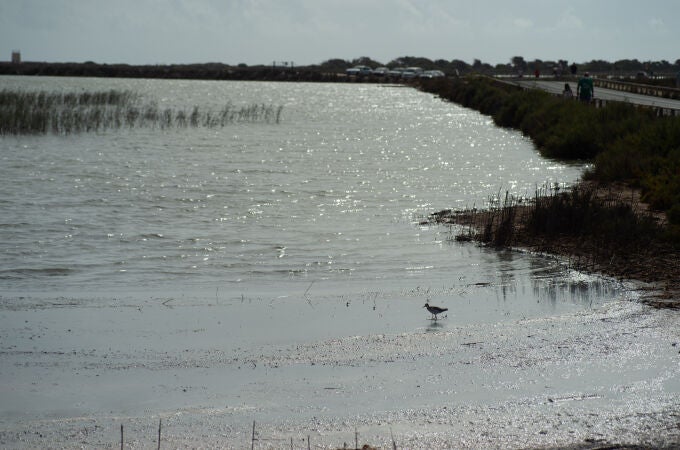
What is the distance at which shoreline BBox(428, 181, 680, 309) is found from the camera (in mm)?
13273

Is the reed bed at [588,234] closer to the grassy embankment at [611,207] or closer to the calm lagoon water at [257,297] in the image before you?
the grassy embankment at [611,207]

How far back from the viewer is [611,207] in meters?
17.5

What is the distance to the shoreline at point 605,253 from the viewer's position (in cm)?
1327

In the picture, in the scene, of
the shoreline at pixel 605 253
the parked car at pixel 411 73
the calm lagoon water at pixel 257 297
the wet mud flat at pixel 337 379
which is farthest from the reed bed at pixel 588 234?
the parked car at pixel 411 73

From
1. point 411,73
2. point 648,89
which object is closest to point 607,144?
point 648,89

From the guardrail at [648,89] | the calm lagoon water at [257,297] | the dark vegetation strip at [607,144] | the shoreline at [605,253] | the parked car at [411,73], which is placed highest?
the parked car at [411,73]

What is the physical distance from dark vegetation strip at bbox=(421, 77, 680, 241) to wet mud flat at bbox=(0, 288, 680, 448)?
505 cm

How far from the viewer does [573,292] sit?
13289 millimetres

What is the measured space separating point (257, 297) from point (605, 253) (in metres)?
5.81

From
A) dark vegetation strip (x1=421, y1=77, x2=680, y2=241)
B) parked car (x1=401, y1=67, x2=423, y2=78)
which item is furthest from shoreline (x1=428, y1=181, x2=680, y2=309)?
parked car (x1=401, y1=67, x2=423, y2=78)

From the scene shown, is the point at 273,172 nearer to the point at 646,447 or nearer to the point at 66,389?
the point at 66,389

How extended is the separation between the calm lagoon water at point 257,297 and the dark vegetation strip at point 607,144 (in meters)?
2.00

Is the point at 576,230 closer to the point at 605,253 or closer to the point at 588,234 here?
the point at 588,234

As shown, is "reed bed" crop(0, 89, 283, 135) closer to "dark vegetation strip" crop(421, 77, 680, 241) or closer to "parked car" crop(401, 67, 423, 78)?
"dark vegetation strip" crop(421, 77, 680, 241)
